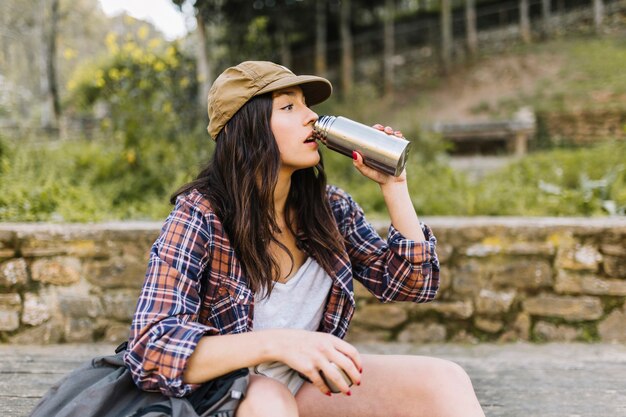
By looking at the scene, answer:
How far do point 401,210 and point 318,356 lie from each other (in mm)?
653

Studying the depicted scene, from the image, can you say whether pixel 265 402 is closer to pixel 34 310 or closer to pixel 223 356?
pixel 223 356

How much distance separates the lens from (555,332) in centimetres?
310

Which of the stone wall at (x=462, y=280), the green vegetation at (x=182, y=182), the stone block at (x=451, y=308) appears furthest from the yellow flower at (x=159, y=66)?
the stone block at (x=451, y=308)

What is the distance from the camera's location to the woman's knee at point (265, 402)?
1276 millimetres

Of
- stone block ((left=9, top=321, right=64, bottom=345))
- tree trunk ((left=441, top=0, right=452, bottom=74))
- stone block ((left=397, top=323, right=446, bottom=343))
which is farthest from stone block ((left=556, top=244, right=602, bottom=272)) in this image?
tree trunk ((left=441, top=0, right=452, bottom=74))

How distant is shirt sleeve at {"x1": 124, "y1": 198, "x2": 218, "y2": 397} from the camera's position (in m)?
1.26

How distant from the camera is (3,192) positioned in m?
3.77

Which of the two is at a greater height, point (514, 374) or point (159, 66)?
point (159, 66)

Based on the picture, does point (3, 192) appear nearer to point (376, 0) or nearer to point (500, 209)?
point (500, 209)

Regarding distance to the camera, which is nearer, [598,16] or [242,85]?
[242,85]

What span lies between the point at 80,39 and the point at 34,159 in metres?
29.5

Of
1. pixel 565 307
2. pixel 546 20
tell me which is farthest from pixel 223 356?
pixel 546 20

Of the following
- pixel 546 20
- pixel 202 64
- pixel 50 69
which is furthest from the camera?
pixel 546 20

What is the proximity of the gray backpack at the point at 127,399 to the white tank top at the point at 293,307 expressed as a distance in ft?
0.61
